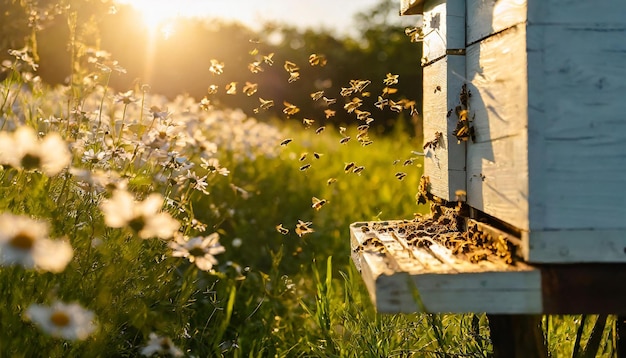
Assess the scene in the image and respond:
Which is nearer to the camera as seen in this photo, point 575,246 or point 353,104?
point 575,246

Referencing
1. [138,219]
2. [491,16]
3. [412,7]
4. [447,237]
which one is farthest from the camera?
[412,7]

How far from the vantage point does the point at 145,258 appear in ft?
8.90

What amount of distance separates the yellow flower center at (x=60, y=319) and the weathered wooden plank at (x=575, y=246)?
120 centimetres

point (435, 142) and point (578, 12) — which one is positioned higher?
point (578, 12)

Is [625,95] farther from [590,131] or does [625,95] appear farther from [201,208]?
[201,208]

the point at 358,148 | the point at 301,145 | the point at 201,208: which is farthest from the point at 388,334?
the point at 358,148

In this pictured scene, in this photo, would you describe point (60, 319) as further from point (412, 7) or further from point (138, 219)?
point (412, 7)

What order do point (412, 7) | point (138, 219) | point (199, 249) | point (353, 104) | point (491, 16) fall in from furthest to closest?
point (412, 7)
point (353, 104)
point (491, 16)
point (199, 249)
point (138, 219)

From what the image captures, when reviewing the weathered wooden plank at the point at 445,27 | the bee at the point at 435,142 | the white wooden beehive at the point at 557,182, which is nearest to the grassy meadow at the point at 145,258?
the bee at the point at 435,142

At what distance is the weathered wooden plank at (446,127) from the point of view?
100 inches

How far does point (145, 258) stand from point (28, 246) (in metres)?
1.07

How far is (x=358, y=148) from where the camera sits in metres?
11.2

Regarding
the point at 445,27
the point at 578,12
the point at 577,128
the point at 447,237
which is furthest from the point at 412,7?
the point at 577,128

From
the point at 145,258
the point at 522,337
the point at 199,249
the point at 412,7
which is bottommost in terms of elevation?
the point at 522,337
